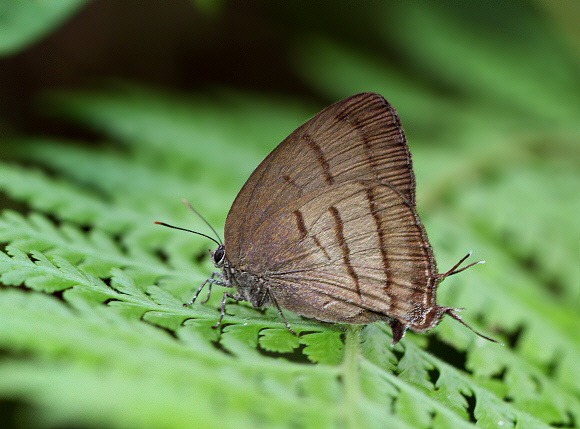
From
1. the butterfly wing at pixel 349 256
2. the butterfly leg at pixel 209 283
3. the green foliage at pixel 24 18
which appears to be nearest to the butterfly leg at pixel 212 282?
the butterfly leg at pixel 209 283

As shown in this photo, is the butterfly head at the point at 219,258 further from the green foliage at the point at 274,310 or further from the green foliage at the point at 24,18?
the green foliage at the point at 24,18

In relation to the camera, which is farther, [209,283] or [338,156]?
[209,283]

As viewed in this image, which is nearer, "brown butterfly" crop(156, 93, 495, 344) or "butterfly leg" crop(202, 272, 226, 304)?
"brown butterfly" crop(156, 93, 495, 344)

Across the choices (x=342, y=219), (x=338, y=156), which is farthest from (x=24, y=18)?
(x=342, y=219)

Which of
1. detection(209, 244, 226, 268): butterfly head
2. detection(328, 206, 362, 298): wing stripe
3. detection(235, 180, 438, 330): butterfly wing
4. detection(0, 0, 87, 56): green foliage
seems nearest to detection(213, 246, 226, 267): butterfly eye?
detection(209, 244, 226, 268): butterfly head

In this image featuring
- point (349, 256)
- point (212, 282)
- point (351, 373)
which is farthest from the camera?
point (212, 282)

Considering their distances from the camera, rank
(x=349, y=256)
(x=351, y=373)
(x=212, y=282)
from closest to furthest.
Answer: (x=351, y=373)
(x=349, y=256)
(x=212, y=282)

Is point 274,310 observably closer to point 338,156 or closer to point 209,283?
point 209,283

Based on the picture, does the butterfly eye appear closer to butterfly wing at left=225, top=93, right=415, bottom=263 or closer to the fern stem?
butterfly wing at left=225, top=93, right=415, bottom=263
